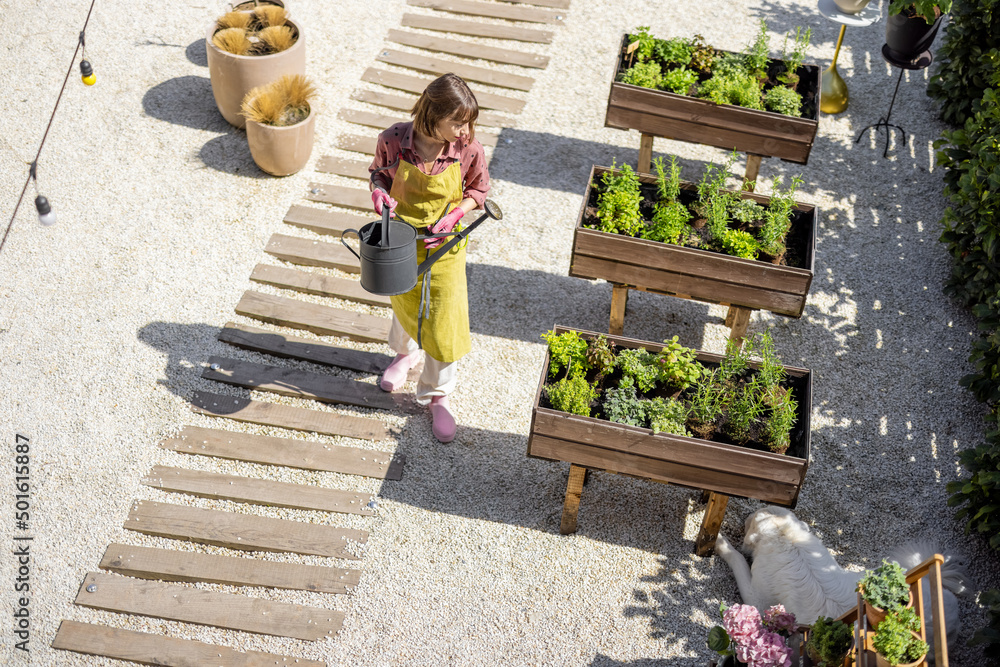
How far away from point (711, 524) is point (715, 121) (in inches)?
108

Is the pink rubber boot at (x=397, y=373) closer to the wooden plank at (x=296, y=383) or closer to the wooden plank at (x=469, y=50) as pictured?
the wooden plank at (x=296, y=383)

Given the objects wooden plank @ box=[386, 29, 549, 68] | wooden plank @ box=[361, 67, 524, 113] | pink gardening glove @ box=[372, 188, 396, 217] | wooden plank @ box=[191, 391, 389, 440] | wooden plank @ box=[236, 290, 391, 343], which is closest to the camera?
pink gardening glove @ box=[372, 188, 396, 217]

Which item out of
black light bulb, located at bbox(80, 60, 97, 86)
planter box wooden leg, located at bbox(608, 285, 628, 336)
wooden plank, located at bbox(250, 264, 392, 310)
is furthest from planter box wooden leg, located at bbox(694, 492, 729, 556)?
black light bulb, located at bbox(80, 60, 97, 86)

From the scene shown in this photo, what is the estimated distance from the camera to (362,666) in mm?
3994

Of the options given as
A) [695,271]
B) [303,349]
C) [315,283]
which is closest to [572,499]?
[695,271]

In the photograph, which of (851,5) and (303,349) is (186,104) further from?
(851,5)

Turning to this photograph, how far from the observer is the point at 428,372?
4.79 meters

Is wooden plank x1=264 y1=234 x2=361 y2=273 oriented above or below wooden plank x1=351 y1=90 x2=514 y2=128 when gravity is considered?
below

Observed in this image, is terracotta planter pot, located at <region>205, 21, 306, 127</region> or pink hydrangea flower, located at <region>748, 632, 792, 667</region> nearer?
pink hydrangea flower, located at <region>748, 632, 792, 667</region>

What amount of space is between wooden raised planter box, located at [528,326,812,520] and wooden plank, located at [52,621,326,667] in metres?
1.48

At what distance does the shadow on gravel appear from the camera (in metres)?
6.50

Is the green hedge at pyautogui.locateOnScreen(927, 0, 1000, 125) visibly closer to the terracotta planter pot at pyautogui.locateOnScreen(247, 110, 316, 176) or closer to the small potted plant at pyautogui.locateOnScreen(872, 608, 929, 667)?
the small potted plant at pyautogui.locateOnScreen(872, 608, 929, 667)

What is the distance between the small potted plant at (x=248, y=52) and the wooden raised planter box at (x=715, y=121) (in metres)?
2.31

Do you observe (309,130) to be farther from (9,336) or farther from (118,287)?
(9,336)
